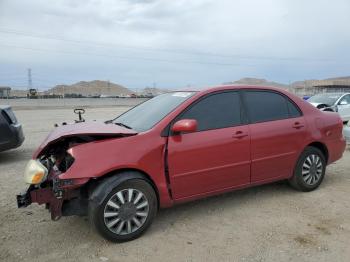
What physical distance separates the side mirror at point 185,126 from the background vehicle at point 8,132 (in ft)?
16.8

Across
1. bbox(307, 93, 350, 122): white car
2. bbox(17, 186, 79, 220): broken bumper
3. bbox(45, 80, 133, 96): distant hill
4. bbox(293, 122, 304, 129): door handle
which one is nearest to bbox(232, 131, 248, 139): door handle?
bbox(293, 122, 304, 129): door handle

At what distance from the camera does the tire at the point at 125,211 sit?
356 centimetres

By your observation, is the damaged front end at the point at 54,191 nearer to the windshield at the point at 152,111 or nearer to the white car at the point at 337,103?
the windshield at the point at 152,111

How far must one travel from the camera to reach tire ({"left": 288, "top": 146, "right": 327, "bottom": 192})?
5055 millimetres

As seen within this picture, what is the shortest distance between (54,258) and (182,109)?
82.1 inches

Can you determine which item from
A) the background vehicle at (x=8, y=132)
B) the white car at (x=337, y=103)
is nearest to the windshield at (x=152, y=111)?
the background vehicle at (x=8, y=132)

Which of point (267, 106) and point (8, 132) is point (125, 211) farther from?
point (8, 132)

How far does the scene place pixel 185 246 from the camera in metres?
3.59

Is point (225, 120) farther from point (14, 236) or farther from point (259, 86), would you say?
point (14, 236)

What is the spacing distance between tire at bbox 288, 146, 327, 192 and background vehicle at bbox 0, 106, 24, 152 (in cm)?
580

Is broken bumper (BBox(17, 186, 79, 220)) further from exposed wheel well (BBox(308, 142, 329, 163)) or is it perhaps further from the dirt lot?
exposed wheel well (BBox(308, 142, 329, 163))

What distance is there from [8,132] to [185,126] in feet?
17.4

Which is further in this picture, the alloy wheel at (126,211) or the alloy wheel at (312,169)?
the alloy wheel at (312,169)

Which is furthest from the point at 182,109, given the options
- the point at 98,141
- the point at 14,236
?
the point at 14,236
